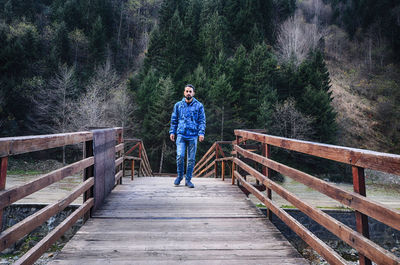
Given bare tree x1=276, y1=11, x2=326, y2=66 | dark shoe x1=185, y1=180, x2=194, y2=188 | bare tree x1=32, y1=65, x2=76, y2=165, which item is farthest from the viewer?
bare tree x1=276, y1=11, x2=326, y2=66

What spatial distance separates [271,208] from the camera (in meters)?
2.72

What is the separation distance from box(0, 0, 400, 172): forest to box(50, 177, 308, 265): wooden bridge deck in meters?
16.9

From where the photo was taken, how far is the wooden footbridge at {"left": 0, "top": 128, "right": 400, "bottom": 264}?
144 cm

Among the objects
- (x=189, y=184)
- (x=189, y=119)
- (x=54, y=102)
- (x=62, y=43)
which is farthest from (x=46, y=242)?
(x=62, y=43)

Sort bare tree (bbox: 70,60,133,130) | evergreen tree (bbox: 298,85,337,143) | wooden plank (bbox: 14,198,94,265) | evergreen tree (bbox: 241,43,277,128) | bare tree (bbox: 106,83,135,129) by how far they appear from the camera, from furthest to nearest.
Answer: evergreen tree (bbox: 241,43,277,128)
evergreen tree (bbox: 298,85,337,143)
bare tree (bbox: 106,83,135,129)
bare tree (bbox: 70,60,133,130)
wooden plank (bbox: 14,198,94,265)

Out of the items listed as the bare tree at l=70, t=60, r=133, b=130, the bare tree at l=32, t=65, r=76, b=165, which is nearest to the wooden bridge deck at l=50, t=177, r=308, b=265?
the bare tree at l=70, t=60, r=133, b=130

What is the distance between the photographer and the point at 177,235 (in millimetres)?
2377

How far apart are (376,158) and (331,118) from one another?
24635mm

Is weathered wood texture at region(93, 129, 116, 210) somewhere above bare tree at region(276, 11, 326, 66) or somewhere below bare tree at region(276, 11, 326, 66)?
below

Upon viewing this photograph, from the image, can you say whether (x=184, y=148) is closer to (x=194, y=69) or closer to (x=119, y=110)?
(x=119, y=110)

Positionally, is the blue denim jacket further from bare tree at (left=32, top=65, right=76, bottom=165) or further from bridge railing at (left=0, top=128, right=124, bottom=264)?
bare tree at (left=32, top=65, right=76, bottom=165)

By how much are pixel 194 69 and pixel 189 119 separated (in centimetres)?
2706

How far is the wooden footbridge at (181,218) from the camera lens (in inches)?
56.6

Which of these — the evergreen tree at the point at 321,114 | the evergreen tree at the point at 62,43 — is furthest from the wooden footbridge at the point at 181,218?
the evergreen tree at the point at 62,43
